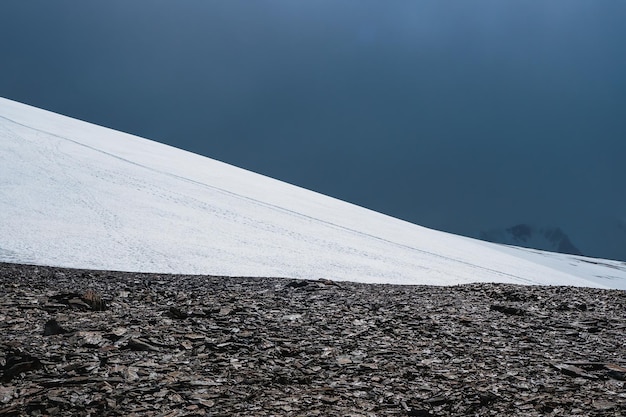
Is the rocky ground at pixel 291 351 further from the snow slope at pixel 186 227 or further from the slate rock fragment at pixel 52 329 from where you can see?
the snow slope at pixel 186 227

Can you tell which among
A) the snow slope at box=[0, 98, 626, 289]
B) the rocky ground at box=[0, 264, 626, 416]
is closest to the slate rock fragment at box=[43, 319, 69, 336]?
the rocky ground at box=[0, 264, 626, 416]

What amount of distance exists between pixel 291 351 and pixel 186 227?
5.63 metres

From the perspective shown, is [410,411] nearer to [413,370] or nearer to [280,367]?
[413,370]

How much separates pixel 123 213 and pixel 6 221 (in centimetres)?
184

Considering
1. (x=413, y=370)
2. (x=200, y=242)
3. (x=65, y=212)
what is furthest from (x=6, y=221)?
(x=413, y=370)

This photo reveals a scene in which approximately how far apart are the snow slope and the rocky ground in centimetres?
132

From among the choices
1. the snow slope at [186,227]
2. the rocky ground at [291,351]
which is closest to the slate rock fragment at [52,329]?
the rocky ground at [291,351]

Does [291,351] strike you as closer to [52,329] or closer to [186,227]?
[52,329]

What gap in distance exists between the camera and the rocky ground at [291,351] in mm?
3795

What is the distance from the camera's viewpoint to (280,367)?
173 inches

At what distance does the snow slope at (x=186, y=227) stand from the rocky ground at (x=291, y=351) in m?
1.32

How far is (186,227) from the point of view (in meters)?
9.99

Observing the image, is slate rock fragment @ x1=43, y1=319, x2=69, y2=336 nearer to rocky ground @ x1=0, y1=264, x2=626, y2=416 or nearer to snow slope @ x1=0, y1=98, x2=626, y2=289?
rocky ground @ x1=0, y1=264, x2=626, y2=416

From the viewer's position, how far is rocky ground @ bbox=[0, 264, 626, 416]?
149 inches
